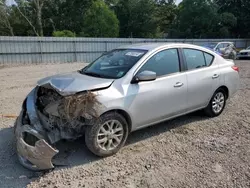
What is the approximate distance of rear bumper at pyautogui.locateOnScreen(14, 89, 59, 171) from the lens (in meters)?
3.17

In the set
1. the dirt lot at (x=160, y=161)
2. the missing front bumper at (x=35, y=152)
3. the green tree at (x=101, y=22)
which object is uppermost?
the green tree at (x=101, y=22)

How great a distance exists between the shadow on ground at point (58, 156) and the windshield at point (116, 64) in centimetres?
117

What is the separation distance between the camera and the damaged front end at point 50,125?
322 cm

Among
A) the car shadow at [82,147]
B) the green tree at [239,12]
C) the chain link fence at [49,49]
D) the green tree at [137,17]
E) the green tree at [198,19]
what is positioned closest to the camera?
the car shadow at [82,147]

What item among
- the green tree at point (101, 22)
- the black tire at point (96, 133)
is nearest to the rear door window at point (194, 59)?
the black tire at point (96, 133)

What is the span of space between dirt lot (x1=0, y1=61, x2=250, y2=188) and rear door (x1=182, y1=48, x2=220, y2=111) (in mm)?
517

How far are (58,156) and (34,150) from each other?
60 centimetres

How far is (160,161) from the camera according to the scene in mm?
3660

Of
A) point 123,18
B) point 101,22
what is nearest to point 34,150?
point 101,22

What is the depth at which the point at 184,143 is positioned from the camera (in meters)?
4.22

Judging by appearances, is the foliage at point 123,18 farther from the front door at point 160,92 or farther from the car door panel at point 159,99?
the car door panel at point 159,99

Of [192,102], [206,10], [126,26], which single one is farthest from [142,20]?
[192,102]

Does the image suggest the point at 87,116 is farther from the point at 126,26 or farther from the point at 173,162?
the point at 126,26

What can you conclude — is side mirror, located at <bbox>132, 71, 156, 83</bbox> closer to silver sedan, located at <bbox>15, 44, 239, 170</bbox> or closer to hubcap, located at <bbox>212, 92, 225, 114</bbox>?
silver sedan, located at <bbox>15, 44, 239, 170</bbox>
